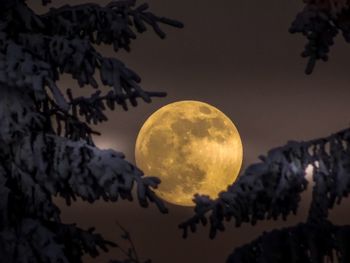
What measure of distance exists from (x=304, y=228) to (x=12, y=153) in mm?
2677

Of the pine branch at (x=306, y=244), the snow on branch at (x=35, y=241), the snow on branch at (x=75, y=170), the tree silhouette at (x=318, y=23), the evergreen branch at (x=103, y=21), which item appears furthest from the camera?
the evergreen branch at (x=103, y=21)

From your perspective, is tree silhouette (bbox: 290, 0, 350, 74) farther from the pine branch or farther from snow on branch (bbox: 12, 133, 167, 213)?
snow on branch (bbox: 12, 133, 167, 213)

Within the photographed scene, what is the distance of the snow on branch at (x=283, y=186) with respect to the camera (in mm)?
4133

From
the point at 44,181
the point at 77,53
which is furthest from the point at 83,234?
the point at 77,53

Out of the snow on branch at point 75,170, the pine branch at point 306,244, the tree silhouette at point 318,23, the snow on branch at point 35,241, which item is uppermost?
the tree silhouette at point 318,23

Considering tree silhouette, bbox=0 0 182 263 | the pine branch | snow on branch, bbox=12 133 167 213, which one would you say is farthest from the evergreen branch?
the pine branch

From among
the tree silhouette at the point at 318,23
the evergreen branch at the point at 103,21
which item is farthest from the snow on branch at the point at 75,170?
the tree silhouette at the point at 318,23

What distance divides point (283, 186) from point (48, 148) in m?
2.20

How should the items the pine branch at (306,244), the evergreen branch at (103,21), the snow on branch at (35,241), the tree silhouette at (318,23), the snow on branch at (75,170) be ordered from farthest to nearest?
the evergreen branch at (103,21), the snow on branch at (75,170), the snow on branch at (35,241), the tree silhouette at (318,23), the pine branch at (306,244)

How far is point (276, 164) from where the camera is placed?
4.15 meters

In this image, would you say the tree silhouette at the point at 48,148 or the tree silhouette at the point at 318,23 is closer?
the tree silhouette at the point at 318,23

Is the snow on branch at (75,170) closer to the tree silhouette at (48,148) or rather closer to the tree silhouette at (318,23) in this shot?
the tree silhouette at (48,148)

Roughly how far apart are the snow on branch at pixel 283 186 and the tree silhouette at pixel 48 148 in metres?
1.05

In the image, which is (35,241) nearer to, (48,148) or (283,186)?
(48,148)
